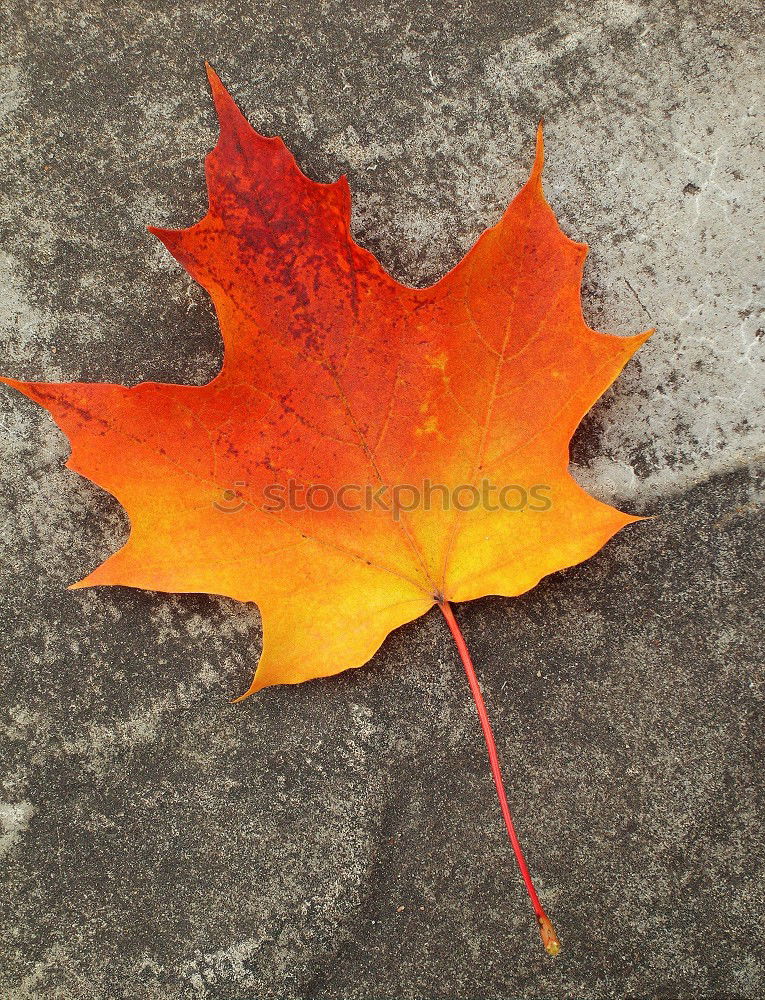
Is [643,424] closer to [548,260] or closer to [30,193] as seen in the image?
[548,260]

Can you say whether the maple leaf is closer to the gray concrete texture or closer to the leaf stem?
the leaf stem

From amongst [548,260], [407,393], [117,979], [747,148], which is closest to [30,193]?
[407,393]

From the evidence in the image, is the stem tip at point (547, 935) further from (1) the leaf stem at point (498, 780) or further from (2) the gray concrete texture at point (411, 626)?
(2) the gray concrete texture at point (411, 626)

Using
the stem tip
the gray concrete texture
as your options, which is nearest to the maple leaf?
the stem tip

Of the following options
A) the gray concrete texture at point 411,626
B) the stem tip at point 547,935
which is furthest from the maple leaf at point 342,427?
the gray concrete texture at point 411,626

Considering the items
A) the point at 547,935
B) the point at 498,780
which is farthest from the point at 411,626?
the point at 547,935

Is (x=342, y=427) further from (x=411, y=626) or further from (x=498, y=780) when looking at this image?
(x=498, y=780)
